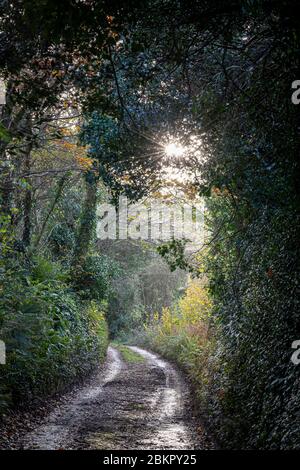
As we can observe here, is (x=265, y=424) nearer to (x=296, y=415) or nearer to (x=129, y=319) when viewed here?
(x=296, y=415)

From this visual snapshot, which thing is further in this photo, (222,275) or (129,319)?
(129,319)

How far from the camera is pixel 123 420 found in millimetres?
8227

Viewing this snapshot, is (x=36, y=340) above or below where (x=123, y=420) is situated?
above

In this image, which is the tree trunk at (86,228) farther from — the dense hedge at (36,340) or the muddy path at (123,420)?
the muddy path at (123,420)

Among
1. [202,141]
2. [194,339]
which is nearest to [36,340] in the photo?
[202,141]

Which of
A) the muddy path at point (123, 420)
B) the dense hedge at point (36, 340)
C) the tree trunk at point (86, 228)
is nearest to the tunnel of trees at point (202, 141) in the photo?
the dense hedge at point (36, 340)

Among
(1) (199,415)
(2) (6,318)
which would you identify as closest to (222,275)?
(1) (199,415)

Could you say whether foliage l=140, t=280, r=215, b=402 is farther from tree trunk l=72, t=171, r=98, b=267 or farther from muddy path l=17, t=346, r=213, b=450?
tree trunk l=72, t=171, r=98, b=267

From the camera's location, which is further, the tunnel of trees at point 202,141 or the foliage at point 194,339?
the foliage at point 194,339

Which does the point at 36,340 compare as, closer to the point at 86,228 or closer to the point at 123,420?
the point at 123,420

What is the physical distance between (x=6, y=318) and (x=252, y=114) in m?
5.68

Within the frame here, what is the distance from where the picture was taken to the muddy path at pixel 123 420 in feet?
21.7

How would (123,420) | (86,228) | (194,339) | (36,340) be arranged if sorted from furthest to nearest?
(86,228)
(194,339)
(36,340)
(123,420)

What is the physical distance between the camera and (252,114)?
661 cm
